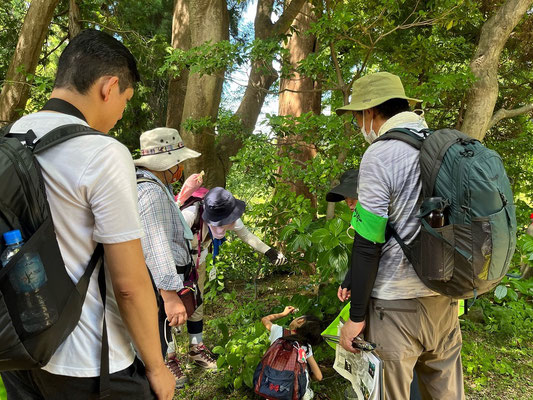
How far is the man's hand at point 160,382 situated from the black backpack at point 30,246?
11.8 inches

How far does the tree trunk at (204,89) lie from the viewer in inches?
193

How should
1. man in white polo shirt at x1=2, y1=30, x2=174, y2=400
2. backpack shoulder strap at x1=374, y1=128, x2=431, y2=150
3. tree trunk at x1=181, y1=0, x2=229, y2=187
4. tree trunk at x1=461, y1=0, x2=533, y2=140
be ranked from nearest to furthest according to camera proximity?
man in white polo shirt at x1=2, y1=30, x2=174, y2=400 < backpack shoulder strap at x1=374, y1=128, x2=431, y2=150 < tree trunk at x1=461, y1=0, x2=533, y2=140 < tree trunk at x1=181, y1=0, x2=229, y2=187

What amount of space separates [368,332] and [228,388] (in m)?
1.77

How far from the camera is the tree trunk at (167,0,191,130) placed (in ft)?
21.3

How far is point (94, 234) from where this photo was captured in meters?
1.06

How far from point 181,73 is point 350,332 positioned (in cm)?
577

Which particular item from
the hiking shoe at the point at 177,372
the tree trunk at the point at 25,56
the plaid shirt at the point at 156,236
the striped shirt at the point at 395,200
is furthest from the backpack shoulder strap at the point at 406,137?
the tree trunk at the point at 25,56

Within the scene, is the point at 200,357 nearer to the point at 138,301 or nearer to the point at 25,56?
the point at 138,301

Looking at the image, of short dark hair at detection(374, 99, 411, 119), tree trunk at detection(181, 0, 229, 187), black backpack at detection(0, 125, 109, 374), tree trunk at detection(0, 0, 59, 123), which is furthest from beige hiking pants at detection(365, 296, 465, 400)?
tree trunk at detection(0, 0, 59, 123)

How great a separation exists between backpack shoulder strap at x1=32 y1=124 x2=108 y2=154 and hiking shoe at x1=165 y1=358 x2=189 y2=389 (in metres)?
2.59

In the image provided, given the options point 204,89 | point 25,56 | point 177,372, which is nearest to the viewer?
point 177,372

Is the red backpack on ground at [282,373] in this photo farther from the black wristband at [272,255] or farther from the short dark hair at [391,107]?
the short dark hair at [391,107]

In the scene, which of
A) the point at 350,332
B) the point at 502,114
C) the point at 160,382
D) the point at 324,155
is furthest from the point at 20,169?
the point at 502,114

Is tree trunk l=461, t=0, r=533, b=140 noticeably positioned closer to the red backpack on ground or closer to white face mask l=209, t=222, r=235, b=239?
white face mask l=209, t=222, r=235, b=239
